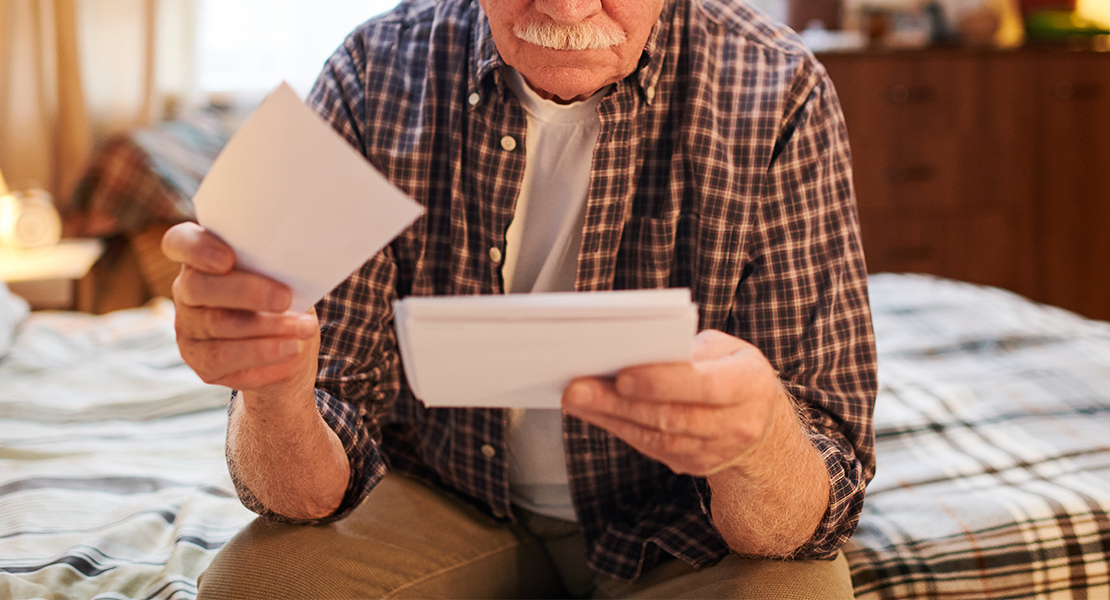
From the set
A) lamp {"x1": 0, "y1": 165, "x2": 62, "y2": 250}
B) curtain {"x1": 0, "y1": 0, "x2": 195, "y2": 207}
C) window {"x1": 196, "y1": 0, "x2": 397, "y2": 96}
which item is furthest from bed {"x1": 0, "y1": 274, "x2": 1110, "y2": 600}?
window {"x1": 196, "y1": 0, "x2": 397, "y2": 96}

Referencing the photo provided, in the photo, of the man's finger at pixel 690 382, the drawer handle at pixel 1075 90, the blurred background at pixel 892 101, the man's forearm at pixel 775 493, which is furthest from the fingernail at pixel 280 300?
the drawer handle at pixel 1075 90

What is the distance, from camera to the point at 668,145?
1013 millimetres

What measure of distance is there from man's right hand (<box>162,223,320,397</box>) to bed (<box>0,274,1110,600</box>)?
1.32ft

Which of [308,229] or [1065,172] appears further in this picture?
[1065,172]

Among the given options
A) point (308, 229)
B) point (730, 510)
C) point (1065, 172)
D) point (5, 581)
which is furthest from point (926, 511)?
point (1065, 172)

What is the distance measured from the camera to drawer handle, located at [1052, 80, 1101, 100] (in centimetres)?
302

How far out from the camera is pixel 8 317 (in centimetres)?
171

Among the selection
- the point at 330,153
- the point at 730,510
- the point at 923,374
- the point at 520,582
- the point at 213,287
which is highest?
the point at 330,153

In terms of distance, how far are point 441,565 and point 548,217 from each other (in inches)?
16.6

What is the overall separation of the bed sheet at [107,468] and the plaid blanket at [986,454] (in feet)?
2.71

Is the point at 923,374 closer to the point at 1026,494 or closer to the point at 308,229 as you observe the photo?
the point at 1026,494

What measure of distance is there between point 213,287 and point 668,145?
1.93 ft

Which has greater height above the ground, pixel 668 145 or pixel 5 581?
pixel 668 145

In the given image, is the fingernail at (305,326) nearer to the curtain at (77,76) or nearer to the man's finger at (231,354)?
the man's finger at (231,354)
